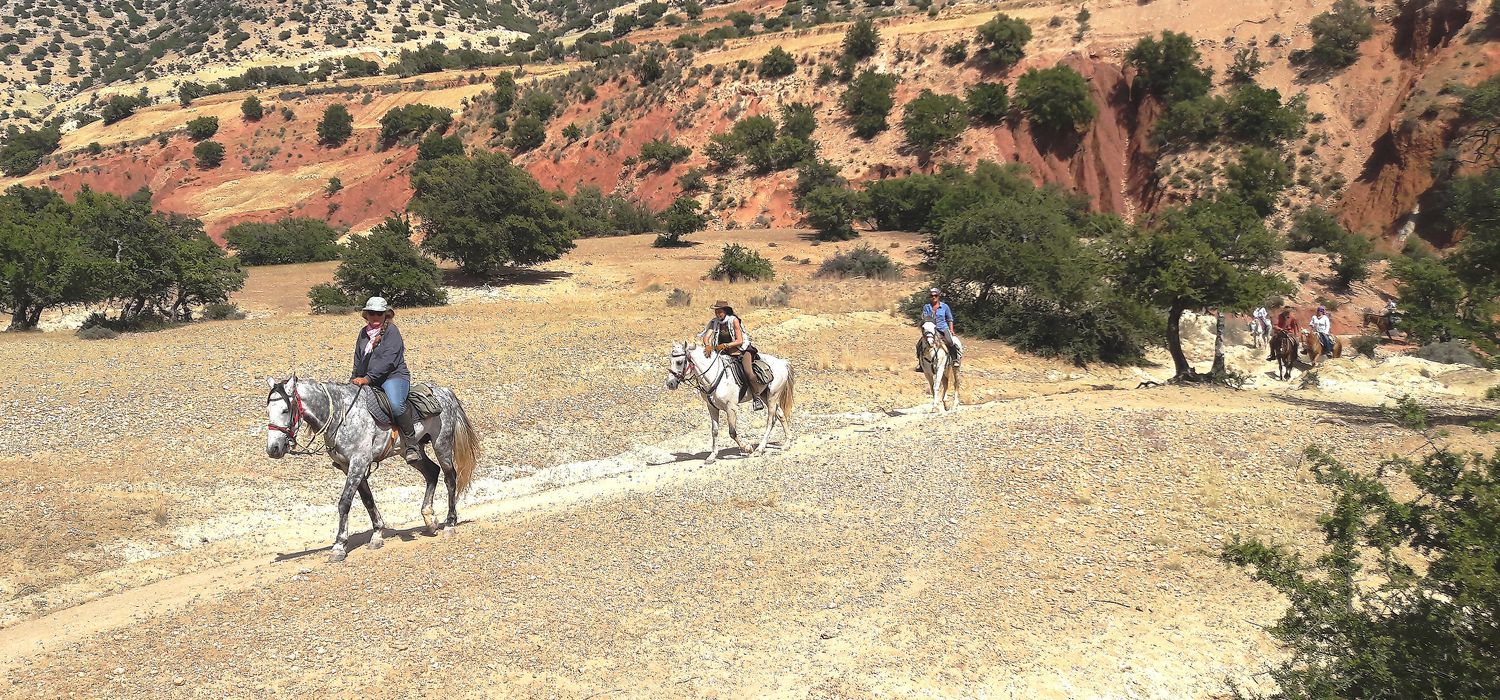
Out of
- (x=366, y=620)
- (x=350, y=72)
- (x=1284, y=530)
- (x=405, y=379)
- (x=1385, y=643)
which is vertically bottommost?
(x=1284, y=530)

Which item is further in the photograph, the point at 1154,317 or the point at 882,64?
the point at 882,64

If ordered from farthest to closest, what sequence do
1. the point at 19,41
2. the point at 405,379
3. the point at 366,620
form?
the point at 19,41 < the point at 405,379 < the point at 366,620

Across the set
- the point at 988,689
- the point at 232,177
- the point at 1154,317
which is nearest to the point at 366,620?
the point at 988,689

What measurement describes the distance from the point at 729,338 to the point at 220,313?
25.1m

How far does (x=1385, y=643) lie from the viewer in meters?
5.58

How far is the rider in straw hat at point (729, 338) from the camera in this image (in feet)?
47.9

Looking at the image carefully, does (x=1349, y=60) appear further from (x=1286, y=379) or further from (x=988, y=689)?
(x=988, y=689)

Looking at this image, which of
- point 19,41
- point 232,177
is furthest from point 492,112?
point 19,41

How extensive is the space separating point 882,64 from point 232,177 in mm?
62300

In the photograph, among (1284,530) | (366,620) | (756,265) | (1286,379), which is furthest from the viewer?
(756,265)

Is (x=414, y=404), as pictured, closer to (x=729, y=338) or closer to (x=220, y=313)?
(x=729, y=338)

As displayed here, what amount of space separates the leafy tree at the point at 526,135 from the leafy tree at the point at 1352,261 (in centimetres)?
6011

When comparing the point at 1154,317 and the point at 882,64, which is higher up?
the point at 882,64

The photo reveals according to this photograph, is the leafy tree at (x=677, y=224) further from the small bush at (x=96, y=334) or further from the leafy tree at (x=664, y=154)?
the small bush at (x=96, y=334)
